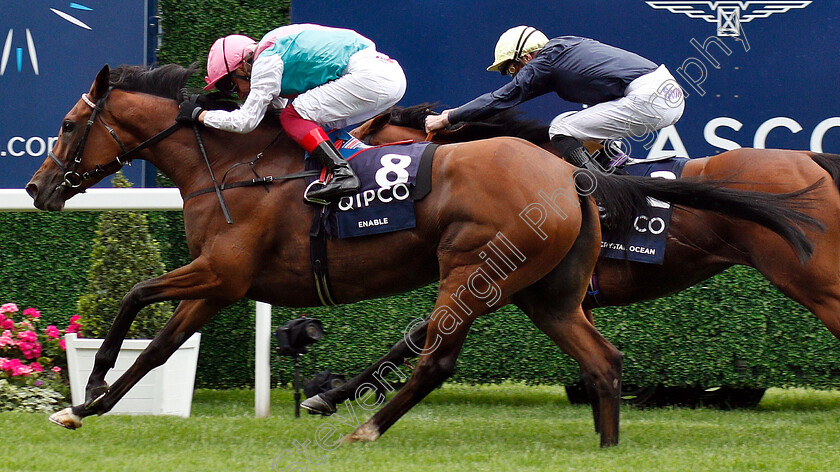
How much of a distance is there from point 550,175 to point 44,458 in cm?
227

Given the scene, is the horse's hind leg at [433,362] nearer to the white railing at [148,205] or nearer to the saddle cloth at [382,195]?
the saddle cloth at [382,195]

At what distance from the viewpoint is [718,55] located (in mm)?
5719

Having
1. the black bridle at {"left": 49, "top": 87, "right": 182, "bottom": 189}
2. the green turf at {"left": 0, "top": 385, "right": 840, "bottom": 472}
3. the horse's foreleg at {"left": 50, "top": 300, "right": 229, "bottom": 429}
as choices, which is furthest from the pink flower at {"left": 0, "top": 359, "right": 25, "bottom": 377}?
the black bridle at {"left": 49, "top": 87, "right": 182, "bottom": 189}

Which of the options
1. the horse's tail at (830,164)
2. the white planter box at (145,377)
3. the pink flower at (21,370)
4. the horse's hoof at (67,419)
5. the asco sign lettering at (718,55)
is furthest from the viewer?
the asco sign lettering at (718,55)

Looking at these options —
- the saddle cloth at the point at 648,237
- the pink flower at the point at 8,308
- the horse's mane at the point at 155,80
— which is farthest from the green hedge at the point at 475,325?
the horse's mane at the point at 155,80

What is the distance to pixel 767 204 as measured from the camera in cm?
424

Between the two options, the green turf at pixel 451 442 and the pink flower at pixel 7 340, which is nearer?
the green turf at pixel 451 442

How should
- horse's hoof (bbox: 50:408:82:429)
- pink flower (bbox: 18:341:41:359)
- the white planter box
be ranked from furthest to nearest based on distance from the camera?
pink flower (bbox: 18:341:41:359) → the white planter box → horse's hoof (bbox: 50:408:82:429)

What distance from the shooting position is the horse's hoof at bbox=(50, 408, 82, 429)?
429 centimetres

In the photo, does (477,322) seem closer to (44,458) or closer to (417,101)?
(417,101)

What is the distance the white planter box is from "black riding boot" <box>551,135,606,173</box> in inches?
85.5

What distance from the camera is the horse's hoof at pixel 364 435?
4203 millimetres

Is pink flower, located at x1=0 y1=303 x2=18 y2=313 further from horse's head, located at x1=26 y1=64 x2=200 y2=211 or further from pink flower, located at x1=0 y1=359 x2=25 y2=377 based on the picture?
horse's head, located at x1=26 y1=64 x2=200 y2=211

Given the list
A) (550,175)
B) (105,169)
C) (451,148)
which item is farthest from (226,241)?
(550,175)
